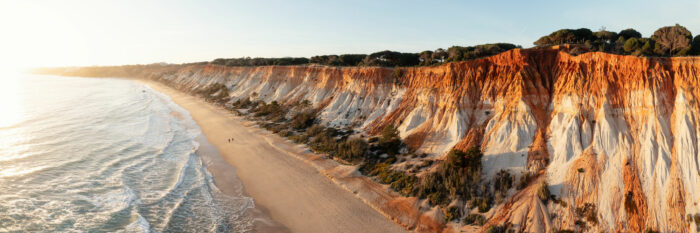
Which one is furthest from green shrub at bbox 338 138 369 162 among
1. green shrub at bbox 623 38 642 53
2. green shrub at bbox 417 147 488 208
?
green shrub at bbox 623 38 642 53

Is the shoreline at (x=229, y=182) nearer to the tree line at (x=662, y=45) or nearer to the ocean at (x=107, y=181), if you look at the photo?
the ocean at (x=107, y=181)

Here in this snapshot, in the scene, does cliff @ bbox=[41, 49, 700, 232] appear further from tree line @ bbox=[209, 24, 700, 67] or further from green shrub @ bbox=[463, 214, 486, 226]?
tree line @ bbox=[209, 24, 700, 67]

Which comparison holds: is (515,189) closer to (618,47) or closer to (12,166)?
(618,47)

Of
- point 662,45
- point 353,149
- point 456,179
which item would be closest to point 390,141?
point 353,149

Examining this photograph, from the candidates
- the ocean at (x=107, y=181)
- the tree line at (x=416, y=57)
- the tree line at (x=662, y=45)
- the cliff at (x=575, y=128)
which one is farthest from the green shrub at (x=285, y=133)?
the tree line at (x=662, y=45)

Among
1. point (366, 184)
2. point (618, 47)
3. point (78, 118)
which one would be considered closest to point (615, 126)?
point (618, 47)
